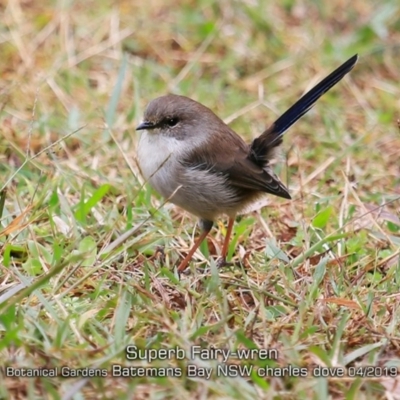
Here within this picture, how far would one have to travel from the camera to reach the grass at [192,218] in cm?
351

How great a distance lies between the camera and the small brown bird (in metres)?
4.67

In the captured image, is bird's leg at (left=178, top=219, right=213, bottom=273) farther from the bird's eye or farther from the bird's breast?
the bird's eye

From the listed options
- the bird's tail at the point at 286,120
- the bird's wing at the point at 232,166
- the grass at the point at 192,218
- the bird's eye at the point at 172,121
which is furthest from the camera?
the bird's tail at the point at 286,120

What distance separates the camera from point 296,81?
7234 mm

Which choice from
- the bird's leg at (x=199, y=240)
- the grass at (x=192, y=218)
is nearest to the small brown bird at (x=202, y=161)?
the bird's leg at (x=199, y=240)

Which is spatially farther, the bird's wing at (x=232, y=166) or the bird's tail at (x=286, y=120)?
the bird's tail at (x=286, y=120)

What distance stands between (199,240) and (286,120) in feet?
3.15

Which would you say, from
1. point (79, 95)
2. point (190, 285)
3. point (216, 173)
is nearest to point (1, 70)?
point (79, 95)

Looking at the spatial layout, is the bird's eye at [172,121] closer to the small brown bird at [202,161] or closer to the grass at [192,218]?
the small brown bird at [202,161]

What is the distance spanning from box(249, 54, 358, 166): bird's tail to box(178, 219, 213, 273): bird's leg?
498 millimetres

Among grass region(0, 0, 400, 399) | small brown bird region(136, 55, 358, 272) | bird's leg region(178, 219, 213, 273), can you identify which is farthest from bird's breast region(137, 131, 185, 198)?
bird's leg region(178, 219, 213, 273)

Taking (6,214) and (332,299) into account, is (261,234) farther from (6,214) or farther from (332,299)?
(6,214)

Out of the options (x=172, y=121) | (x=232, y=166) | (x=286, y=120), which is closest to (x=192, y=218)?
(x=232, y=166)

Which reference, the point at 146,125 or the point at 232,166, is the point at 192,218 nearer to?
the point at 232,166
